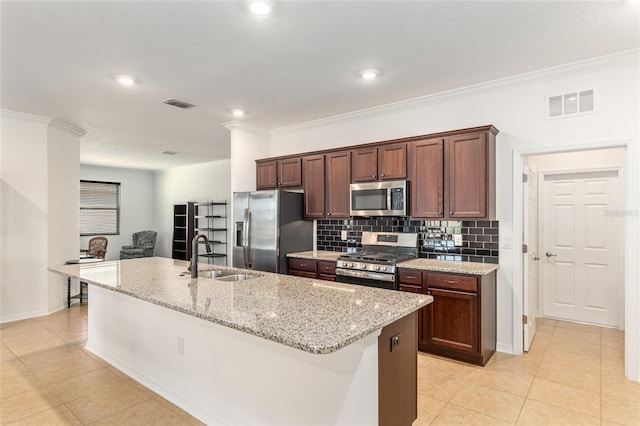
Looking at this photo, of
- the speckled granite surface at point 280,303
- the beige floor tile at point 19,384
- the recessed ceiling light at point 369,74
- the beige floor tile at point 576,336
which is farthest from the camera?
the beige floor tile at point 576,336

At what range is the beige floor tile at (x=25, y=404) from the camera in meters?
2.52

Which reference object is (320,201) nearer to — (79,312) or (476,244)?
(476,244)

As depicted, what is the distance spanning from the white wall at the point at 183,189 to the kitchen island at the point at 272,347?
5658 millimetres

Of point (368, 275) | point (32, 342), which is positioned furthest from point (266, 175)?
point (32, 342)

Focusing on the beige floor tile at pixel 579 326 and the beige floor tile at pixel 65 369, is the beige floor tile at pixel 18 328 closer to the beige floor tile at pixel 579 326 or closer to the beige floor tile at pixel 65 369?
the beige floor tile at pixel 65 369

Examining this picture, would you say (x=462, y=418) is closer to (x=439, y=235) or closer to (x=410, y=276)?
(x=410, y=276)

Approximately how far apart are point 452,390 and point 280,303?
174cm

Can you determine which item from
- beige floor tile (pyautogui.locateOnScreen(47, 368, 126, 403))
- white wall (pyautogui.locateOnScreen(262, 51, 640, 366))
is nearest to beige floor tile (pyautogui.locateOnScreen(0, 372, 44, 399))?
beige floor tile (pyautogui.locateOnScreen(47, 368, 126, 403))

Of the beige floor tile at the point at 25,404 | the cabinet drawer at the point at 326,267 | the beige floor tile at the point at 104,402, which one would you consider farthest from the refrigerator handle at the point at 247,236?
the beige floor tile at the point at 25,404

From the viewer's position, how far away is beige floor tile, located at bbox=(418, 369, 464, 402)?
2.78 m

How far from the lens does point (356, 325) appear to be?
1.65 metres

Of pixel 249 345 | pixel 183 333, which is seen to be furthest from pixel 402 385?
pixel 183 333

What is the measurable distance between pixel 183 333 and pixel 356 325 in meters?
1.52

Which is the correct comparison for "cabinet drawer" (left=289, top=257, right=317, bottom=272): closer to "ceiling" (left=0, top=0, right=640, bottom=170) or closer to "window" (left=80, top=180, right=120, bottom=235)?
"ceiling" (left=0, top=0, right=640, bottom=170)
